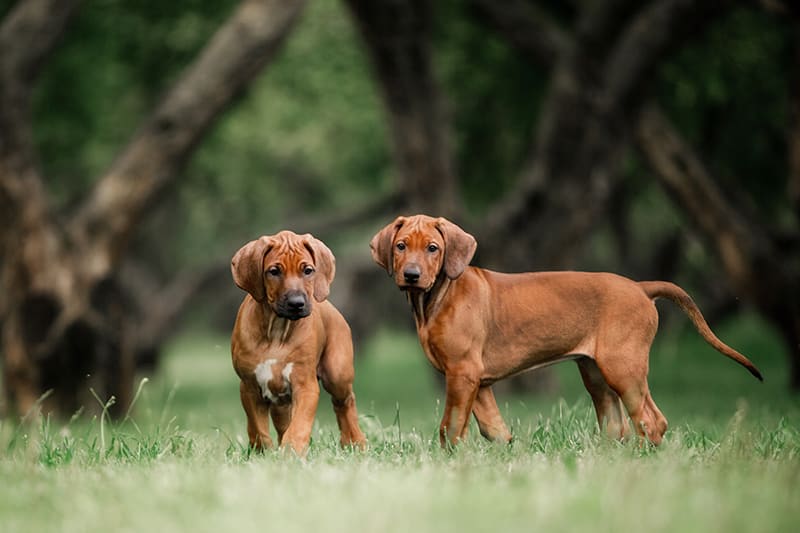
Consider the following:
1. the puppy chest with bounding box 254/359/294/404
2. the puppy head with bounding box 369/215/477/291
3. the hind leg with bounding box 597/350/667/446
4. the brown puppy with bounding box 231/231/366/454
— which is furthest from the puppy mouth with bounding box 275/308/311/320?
the hind leg with bounding box 597/350/667/446

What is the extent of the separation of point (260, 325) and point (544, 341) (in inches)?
63.5

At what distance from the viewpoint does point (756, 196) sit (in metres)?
18.7

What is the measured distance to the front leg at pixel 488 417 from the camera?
643cm

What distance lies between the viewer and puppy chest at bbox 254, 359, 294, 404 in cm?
597

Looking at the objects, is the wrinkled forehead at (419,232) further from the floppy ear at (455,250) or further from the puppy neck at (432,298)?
the puppy neck at (432,298)

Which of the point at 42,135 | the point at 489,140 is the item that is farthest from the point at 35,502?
the point at 489,140

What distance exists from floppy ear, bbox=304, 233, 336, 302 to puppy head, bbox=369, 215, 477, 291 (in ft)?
0.90

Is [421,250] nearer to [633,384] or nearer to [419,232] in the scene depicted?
[419,232]

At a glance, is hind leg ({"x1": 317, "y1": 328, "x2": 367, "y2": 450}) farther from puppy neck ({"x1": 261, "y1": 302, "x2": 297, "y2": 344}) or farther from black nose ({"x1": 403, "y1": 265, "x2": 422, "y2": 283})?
black nose ({"x1": 403, "y1": 265, "x2": 422, "y2": 283})

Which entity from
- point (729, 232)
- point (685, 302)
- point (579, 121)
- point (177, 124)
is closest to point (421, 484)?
point (685, 302)

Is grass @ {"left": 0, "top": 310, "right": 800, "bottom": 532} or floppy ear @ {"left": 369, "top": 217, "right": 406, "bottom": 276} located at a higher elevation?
floppy ear @ {"left": 369, "top": 217, "right": 406, "bottom": 276}

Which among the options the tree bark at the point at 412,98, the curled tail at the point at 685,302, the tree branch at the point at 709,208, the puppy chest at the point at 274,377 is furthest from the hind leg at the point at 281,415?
the tree branch at the point at 709,208

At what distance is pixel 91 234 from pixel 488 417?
6894mm

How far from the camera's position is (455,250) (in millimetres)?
6102
